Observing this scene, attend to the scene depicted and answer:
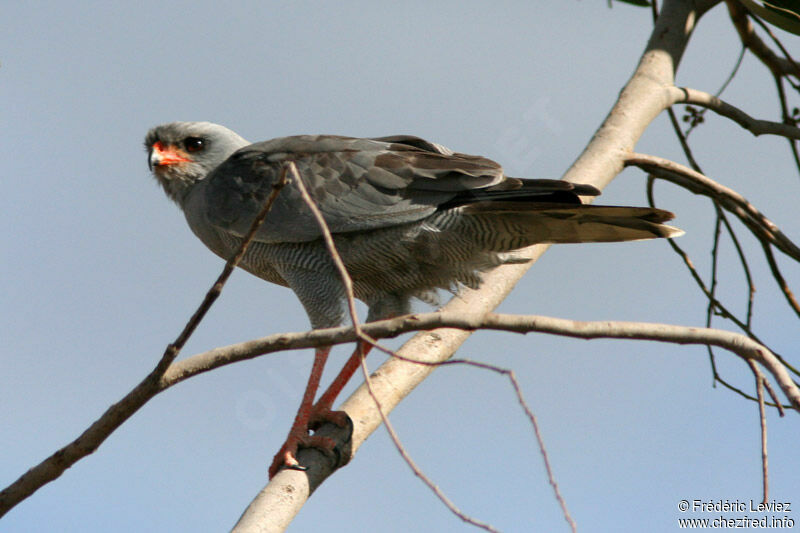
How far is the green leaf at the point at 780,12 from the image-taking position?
15.0 feet

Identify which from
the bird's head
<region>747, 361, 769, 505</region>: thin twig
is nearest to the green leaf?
<region>747, 361, 769, 505</region>: thin twig

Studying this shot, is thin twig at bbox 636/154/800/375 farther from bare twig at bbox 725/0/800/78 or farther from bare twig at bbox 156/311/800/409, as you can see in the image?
bare twig at bbox 156/311/800/409

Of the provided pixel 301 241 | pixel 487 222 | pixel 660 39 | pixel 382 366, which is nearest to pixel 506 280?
pixel 487 222

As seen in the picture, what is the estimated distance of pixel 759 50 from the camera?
5.36 meters

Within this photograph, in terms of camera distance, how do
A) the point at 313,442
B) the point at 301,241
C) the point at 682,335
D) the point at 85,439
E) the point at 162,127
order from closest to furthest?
the point at 682,335 < the point at 85,439 < the point at 313,442 < the point at 301,241 < the point at 162,127

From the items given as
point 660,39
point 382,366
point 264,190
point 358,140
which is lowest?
point 382,366

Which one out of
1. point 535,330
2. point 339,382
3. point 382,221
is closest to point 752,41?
point 382,221

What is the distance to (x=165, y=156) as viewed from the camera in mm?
5086

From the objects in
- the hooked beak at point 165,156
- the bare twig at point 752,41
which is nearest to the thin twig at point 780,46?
the bare twig at point 752,41

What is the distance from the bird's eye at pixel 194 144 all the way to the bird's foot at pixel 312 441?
1.92 meters

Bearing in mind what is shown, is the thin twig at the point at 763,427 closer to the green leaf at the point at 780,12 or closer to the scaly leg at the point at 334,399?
the scaly leg at the point at 334,399

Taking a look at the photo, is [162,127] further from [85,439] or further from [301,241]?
[85,439]

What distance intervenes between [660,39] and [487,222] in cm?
201

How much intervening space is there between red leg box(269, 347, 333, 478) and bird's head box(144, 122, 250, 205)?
4.74 ft
